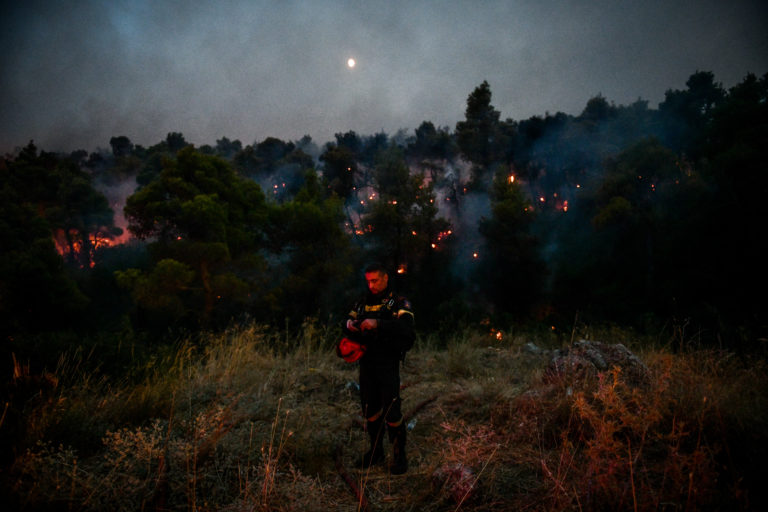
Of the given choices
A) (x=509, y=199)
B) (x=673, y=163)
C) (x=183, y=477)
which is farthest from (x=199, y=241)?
(x=673, y=163)

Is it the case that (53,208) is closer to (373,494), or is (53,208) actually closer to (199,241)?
(199,241)

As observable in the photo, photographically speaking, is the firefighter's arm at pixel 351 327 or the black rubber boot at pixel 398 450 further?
the firefighter's arm at pixel 351 327

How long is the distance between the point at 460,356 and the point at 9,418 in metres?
5.65

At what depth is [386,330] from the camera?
3037mm

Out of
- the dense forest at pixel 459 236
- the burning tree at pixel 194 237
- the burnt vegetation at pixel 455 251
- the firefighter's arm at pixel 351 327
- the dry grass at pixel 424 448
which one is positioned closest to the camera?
the dry grass at pixel 424 448

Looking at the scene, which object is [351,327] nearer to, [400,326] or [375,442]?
[400,326]

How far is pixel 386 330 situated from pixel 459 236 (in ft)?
107

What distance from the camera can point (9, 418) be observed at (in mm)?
2988

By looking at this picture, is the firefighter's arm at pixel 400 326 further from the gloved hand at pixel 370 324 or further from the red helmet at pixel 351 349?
the red helmet at pixel 351 349

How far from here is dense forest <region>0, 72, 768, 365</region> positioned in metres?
17.1

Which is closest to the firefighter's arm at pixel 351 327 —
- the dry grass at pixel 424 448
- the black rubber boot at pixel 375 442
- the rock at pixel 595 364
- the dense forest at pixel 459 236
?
the black rubber boot at pixel 375 442

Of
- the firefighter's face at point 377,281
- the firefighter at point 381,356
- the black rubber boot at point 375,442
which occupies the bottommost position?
the black rubber boot at point 375,442

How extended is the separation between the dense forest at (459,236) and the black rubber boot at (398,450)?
15.1 feet

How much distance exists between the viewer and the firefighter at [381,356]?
10.1 ft
